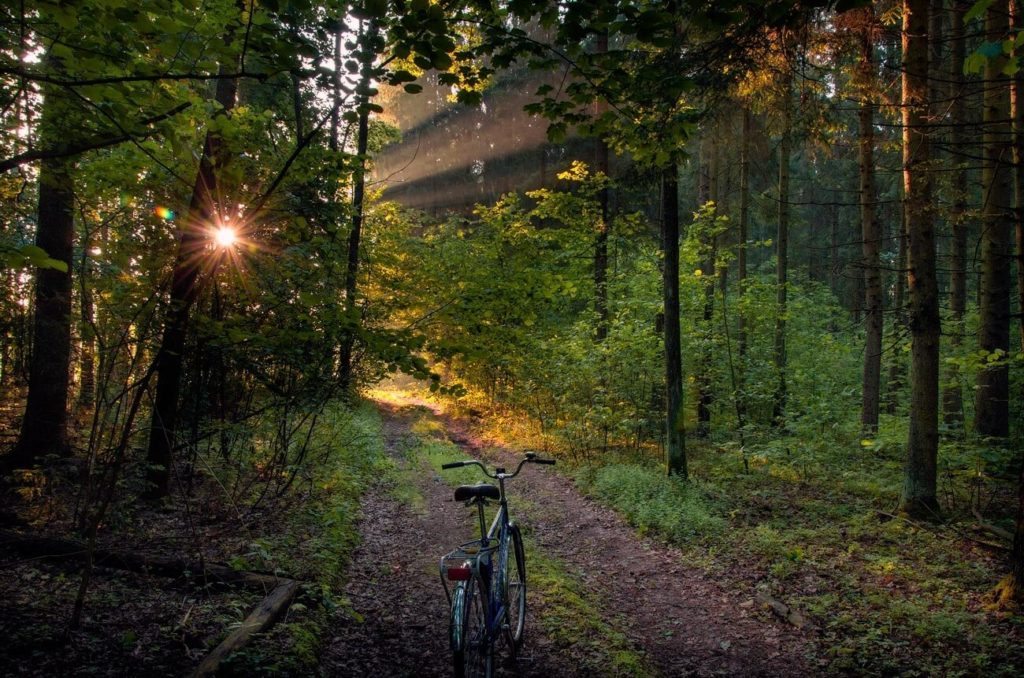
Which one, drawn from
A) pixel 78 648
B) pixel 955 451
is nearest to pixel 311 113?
pixel 78 648

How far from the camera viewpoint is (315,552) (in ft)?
20.2

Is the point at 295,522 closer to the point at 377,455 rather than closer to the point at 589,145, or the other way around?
the point at 377,455

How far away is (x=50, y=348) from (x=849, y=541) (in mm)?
10604

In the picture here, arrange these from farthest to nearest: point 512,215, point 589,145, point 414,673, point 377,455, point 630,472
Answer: point 589,145
point 512,215
point 377,455
point 630,472
point 414,673

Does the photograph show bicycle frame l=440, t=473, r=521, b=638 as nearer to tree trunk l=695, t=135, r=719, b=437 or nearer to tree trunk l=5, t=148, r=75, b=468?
tree trunk l=5, t=148, r=75, b=468

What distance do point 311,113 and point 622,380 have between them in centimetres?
958

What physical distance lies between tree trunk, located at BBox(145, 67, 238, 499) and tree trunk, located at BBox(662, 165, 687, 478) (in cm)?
691

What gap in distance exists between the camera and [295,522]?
275 inches

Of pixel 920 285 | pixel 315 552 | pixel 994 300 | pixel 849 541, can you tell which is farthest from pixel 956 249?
pixel 315 552

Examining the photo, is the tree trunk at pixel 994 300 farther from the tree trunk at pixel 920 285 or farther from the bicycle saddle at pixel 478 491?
the bicycle saddle at pixel 478 491

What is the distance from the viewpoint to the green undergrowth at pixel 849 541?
462cm

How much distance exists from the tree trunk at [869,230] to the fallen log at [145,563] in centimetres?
877

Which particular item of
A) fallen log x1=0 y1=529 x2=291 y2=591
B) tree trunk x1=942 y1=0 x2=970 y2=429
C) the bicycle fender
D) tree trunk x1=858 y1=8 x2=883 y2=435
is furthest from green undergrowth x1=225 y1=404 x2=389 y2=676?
tree trunk x1=942 y1=0 x2=970 y2=429

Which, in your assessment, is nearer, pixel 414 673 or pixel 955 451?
pixel 414 673
